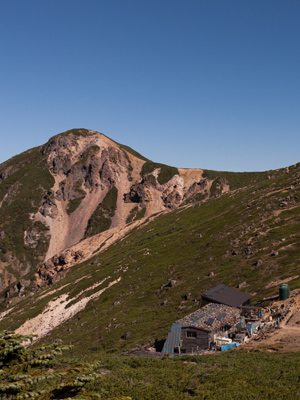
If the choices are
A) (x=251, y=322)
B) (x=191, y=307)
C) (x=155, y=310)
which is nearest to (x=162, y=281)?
(x=155, y=310)

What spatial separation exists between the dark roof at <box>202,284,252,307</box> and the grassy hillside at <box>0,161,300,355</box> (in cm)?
549

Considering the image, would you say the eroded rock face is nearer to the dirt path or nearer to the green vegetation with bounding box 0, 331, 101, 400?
the dirt path

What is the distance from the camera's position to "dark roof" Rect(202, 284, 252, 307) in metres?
57.7

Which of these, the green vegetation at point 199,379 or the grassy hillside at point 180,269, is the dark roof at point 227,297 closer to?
the grassy hillside at point 180,269

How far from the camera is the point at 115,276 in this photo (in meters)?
116

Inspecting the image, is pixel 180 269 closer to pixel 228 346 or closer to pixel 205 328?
pixel 205 328

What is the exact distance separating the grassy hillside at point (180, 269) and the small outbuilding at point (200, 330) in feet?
40.3

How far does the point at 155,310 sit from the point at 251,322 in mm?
33607

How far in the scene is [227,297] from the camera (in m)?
59.7

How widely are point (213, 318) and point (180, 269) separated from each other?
166 feet

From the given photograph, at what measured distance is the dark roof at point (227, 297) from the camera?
5773cm

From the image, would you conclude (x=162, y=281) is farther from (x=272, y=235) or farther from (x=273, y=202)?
(x=273, y=202)

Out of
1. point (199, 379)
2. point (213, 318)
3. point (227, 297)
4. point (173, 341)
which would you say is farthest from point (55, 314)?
point (199, 379)

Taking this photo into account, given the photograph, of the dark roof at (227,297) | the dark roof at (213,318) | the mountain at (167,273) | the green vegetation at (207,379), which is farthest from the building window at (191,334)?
the mountain at (167,273)
